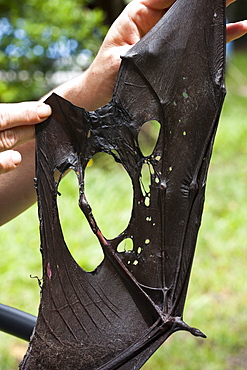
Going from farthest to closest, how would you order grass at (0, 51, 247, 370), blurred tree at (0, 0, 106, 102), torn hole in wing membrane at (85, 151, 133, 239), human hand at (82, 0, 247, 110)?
blurred tree at (0, 0, 106, 102) → torn hole in wing membrane at (85, 151, 133, 239) → grass at (0, 51, 247, 370) → human hand at (82, 0, 247, 110)

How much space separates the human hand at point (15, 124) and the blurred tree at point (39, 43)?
248 centimetres

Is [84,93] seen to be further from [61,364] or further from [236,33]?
[61,364]

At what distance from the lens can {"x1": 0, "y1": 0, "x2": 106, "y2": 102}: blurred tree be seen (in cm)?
342

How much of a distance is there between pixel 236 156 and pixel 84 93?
330 cm

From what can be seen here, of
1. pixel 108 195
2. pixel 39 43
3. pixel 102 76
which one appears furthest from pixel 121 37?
pixel 39 43

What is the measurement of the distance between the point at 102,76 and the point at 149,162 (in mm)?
246

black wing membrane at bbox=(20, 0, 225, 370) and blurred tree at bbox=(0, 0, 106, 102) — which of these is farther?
blurred tree at bbox=(0, 0, 106, 102)

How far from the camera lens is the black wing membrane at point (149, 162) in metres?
0.90

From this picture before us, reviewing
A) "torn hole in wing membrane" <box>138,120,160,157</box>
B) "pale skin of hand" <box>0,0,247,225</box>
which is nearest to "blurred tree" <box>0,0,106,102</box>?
"torn hole in wing membrane" <box>138,120,160,157</box>

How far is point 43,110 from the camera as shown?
0.87 metres

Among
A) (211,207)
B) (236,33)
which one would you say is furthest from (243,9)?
(236,33)

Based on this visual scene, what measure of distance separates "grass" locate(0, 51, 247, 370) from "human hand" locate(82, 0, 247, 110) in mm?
1354

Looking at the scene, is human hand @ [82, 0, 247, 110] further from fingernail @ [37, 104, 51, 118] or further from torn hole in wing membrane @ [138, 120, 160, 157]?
torn hole in wing membrane @ [138, 120, 160, 157]

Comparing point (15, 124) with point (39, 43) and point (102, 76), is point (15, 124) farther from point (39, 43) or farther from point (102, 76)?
point (39, 43)
